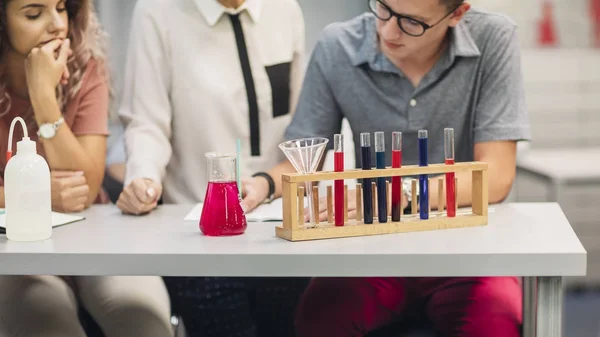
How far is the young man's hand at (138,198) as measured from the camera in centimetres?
198

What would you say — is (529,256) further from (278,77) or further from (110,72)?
(110,72)

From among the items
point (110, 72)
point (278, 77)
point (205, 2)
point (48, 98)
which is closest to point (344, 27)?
point (278, 77)

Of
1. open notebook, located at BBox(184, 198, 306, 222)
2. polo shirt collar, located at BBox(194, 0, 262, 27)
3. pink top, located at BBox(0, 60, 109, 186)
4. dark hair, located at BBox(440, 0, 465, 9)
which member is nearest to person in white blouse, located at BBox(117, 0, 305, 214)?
polo shirt collar, located at BBox(194, 0, 262, 27)

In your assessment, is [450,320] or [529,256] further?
[450,320]

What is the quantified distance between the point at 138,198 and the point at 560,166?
2447mm

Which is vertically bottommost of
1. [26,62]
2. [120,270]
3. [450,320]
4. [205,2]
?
[450,320]

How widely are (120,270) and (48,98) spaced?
74 cm

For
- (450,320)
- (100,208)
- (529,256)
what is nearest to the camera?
(529,256)

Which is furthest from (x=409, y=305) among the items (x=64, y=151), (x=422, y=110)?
(x=64, y=151)

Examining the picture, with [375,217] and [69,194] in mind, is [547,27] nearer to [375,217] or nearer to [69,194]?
[375,217]

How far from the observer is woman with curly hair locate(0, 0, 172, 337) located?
6.35 ft

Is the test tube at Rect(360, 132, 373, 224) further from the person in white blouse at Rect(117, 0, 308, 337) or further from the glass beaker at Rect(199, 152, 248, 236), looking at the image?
the person in white blouse at Rect(117, 0, 308, 337)

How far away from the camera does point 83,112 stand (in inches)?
87.4

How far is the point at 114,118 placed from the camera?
2.43 meters
